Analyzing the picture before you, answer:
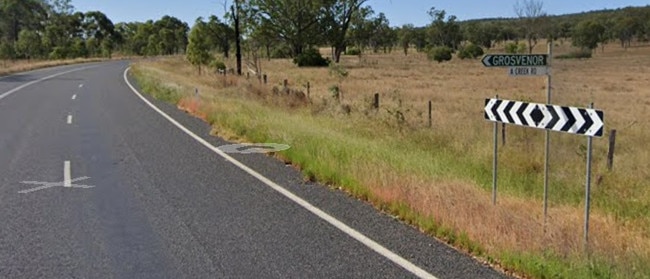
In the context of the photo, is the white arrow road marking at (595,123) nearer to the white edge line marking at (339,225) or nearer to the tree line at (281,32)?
the white edge line marking at (339,225)

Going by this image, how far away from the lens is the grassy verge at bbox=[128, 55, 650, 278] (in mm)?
5180

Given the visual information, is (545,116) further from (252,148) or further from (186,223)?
(252,148)

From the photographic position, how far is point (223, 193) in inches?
316

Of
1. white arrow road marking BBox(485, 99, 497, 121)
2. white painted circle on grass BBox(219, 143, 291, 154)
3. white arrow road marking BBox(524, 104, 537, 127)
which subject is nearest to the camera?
white arrow road marking BBox(524, 104, 537, 127)

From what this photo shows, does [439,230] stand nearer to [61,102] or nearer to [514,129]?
[514,129]

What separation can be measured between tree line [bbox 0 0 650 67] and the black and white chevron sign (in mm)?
42172

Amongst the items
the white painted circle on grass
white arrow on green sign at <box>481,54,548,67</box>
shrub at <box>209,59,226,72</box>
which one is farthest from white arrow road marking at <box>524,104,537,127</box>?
shrub at <box>209,59,226,72</box>

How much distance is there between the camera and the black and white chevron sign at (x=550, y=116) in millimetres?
5461

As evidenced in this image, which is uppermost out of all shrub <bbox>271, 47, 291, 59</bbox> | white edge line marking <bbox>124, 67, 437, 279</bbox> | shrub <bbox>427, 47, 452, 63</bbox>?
shrub <bbox>271, 47, 291, 59</bbox>

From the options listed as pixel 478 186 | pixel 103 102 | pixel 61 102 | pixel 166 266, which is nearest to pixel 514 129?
pixel 478 186

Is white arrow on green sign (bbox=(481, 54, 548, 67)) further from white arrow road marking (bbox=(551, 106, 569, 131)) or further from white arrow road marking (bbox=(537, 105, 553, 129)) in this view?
white arrow road marking (bbox=(551, 106, 569, 131))

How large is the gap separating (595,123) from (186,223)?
4.17m

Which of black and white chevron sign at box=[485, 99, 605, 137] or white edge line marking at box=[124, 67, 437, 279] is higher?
black and white chevron sign at box=[485, 99, 605, 137]

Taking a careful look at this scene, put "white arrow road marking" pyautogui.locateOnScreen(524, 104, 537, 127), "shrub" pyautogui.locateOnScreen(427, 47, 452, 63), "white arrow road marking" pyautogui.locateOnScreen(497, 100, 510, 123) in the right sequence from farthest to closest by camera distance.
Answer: "shrub" pyautogui.locateOnScreen(427, 47, 452, 63)
"white arrow road marking" pyautogui.locateOnScreen(497, 100, 510, 123)
"white arrow road marking" pyautogui.locateOnScreen(524, 104, 537, 127)
